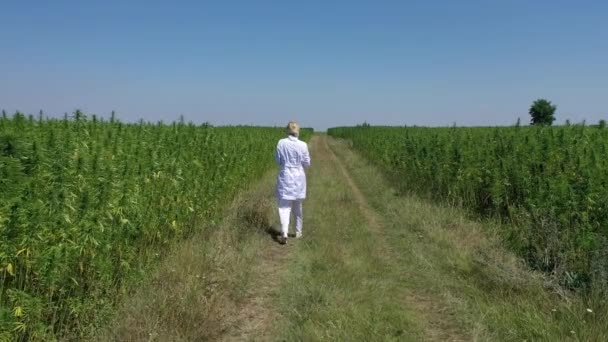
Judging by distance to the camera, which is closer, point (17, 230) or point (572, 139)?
point (17, 230)

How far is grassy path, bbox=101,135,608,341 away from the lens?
509cm

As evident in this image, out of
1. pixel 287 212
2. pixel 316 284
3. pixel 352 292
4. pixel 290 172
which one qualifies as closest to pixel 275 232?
pixel 287 212

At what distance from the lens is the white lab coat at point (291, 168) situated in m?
9.72

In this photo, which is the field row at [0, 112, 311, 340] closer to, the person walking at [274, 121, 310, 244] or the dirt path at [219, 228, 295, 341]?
the dirt path at [219, 228, 295, 341]

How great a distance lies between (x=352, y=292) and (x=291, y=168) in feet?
13.1

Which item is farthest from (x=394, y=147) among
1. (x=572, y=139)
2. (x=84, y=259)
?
(x=84, y=259)

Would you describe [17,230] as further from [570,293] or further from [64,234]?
[570,293]

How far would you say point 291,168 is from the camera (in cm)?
983

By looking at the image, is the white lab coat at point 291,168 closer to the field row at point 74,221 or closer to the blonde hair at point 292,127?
the blonde hair at point 292,127

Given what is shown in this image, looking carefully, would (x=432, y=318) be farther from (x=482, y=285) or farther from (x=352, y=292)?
(x=482, y=285)

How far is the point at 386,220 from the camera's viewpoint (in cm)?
1148

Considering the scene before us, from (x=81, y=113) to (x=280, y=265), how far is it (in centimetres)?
412

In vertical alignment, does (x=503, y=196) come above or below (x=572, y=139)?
below

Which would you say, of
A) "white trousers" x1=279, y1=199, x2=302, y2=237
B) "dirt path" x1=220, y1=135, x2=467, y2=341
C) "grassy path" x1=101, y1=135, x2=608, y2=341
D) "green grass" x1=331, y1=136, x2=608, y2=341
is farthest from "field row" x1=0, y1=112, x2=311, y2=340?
"green grass" x1=331, y1=136, x2=608, y2=341
